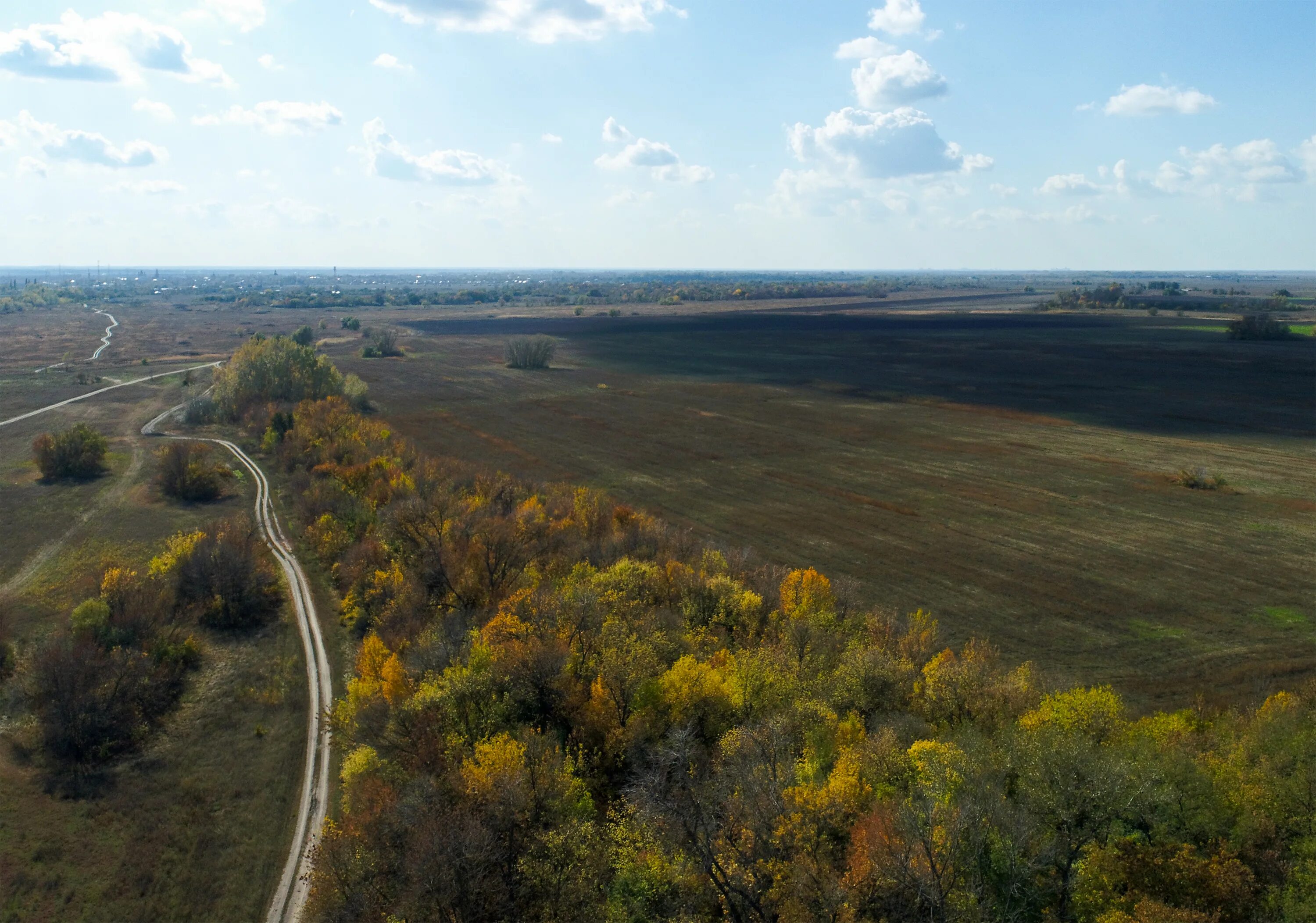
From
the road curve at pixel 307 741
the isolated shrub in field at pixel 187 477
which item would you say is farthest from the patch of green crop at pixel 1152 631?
the isolated shrub in field at pixel 187 477

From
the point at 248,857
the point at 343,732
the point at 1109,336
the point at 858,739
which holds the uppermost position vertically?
the point at 1109,336

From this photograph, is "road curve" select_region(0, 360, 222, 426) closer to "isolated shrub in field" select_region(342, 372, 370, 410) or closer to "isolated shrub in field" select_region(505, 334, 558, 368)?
"isolated shrub in field" select_region(342, 372, 370, 410)

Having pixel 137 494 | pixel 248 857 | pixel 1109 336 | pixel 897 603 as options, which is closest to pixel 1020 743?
pixel 897 603

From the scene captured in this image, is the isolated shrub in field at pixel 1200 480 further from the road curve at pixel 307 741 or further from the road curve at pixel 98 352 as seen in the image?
the road curve at pixel 98 352

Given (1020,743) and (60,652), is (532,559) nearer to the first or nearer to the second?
(60,652)

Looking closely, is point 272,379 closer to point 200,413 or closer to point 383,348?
point 200,413

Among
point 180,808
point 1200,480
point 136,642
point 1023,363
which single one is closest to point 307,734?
point 180,808
